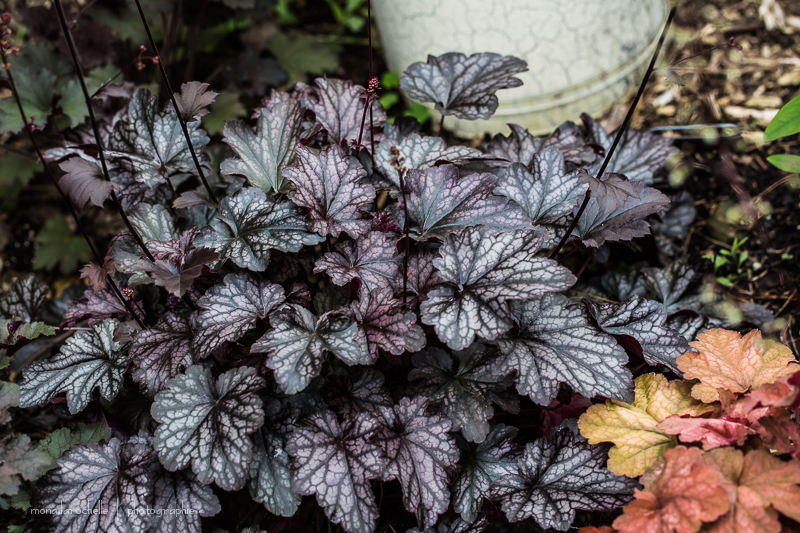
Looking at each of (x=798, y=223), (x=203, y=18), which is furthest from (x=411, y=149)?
(x=203, y=18)

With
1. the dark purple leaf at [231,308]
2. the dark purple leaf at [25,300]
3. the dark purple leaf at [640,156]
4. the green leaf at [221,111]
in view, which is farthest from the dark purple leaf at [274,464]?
the green leaf at [221,111]

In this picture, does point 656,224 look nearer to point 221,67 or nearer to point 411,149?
point 411,149

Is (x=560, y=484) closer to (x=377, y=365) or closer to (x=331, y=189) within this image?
(x=377, y=365)

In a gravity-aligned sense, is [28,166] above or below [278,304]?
above

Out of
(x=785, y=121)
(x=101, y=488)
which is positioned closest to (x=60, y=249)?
(x=101, y=488)

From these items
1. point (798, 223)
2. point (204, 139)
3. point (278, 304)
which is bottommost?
point (798, 223)
